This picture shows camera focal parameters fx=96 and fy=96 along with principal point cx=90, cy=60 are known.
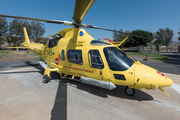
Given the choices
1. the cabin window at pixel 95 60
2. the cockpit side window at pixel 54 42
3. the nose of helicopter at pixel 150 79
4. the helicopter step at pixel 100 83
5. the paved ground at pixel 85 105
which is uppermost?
the cockpit side window at pixel 54 42

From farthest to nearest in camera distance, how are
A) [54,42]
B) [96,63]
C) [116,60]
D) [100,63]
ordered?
[54,42] < [96,63] < [100,63] < [116,60]

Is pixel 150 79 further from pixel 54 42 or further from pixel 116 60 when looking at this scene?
pixel 54 42

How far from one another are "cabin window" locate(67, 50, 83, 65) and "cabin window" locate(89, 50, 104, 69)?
607mm

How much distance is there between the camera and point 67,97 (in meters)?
4.25

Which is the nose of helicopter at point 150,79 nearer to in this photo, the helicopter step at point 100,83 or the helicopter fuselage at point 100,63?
the helicopter fuselage at point 100,63

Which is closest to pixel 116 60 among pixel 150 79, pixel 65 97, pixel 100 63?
pixel 100 63

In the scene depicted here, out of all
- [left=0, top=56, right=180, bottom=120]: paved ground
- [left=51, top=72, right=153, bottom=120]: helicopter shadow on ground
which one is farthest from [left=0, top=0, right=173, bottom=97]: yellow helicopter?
[left=0, top=56, right=180, bottom=120]: paved ground

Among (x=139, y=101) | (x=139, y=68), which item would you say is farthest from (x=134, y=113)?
(x=139, y=68)

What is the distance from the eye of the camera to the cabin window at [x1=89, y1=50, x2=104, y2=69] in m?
4.25

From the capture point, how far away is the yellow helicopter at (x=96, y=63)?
3498 mm

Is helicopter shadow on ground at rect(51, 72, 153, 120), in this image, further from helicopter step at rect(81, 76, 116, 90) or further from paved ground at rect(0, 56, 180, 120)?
helicopter step at rect(81, 76, 116, 90)

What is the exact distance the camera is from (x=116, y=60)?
401 centimetres

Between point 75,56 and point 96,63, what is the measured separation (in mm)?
1362

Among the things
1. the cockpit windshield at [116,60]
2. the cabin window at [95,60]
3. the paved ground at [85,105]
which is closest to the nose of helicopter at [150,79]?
the cockpit windshield at [116,60]
